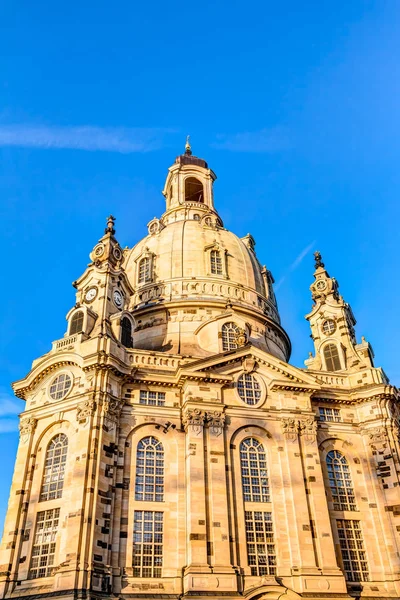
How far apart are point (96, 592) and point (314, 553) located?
13491mm

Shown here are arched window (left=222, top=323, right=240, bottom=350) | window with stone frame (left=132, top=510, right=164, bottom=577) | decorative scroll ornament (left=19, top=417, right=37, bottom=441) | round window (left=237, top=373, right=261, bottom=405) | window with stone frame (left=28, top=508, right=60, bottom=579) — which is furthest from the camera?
arched window (left=222, top=323, right=240, bottom=350)

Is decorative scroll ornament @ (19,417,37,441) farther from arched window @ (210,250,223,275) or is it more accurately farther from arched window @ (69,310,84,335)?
arched window @ (210,250,223,275)

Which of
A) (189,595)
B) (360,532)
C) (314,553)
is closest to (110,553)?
(189,595)

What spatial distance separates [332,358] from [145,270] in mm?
19758

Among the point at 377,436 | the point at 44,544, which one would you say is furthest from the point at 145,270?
the point at 44,544

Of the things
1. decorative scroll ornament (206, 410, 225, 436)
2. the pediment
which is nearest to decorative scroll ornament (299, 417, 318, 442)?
the pediment

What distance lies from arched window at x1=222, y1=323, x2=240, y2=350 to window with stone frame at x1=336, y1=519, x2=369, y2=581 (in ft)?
49.4

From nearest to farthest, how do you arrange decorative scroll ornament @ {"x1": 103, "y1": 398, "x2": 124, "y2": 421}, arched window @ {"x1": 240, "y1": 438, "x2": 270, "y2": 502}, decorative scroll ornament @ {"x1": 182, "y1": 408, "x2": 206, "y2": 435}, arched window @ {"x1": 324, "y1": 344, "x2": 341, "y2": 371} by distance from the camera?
decorative scroll ornament @ {"x1": 103, "y1": 398, "x2": 124, "y2": 421}, arched window @ {"x1": 240, "y1": 438, "x2": 270, "y2": 502}, decorative scroll ornament @ {"x1": 182, "y1": 408, "x2": 206, "y2": 435}, arched window @ {"x1": 324, "y1": 344, "x2": 341, "y2": 371}

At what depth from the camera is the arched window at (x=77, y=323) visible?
41000 mm

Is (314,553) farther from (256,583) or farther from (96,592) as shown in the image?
(96,592)

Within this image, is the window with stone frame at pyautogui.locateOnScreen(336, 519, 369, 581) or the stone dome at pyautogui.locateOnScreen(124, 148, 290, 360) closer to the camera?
the window with stone frame at pyautogui.locateOnScreen(336, 519, 369, 581)

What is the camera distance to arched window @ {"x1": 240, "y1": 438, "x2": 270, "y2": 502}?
3638 centimetres

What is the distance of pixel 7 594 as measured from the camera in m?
31.8

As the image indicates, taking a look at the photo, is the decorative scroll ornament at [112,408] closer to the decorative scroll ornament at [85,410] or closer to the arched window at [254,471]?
the decorative scroll ornament at [85,410]
